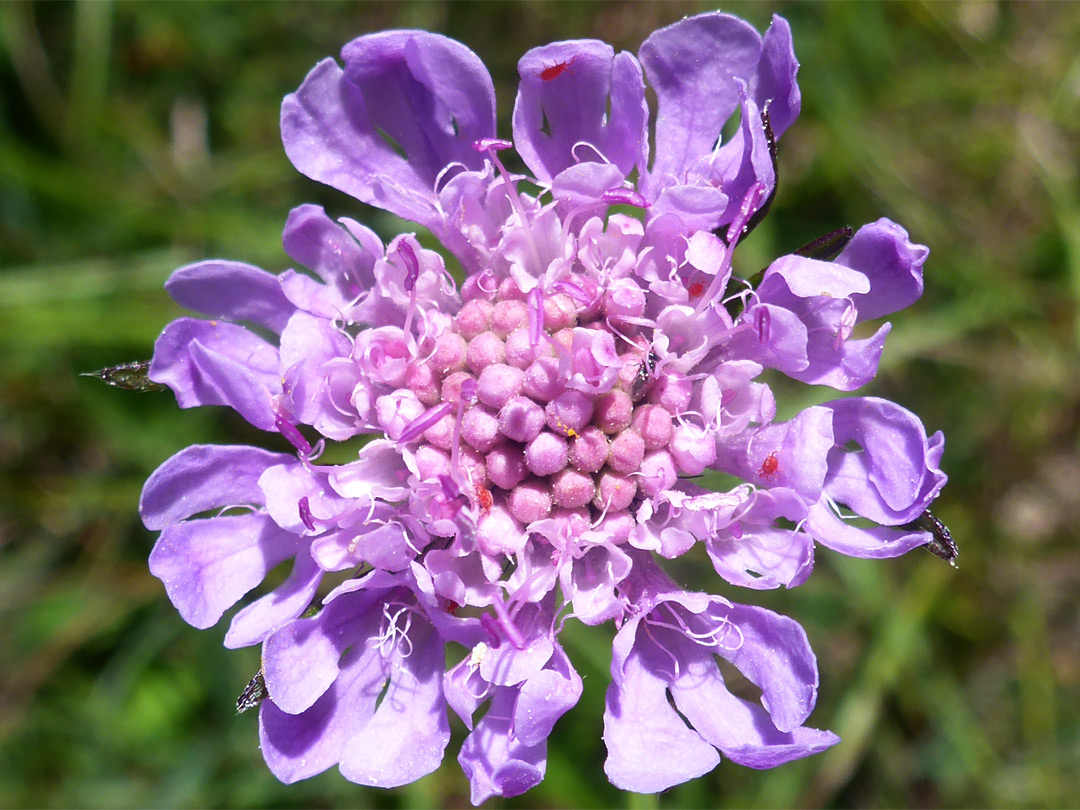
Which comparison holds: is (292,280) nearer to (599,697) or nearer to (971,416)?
(599,697)

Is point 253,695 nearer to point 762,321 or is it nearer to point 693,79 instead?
point 762,321

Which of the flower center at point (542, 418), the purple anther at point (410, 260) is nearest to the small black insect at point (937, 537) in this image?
the flower center at point (542, 418)

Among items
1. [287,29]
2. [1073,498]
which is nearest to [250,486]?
[287,29]

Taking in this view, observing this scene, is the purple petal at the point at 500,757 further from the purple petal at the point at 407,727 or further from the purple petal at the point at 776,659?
the purple petal at the point at 776,659

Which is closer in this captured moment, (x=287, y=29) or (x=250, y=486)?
(x=250, y=486)

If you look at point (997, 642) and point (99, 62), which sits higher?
point (99, 62)

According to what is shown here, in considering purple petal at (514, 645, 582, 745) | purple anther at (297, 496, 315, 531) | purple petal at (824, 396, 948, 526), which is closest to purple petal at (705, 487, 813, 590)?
purple petal at (824, 396, 948, 526)
